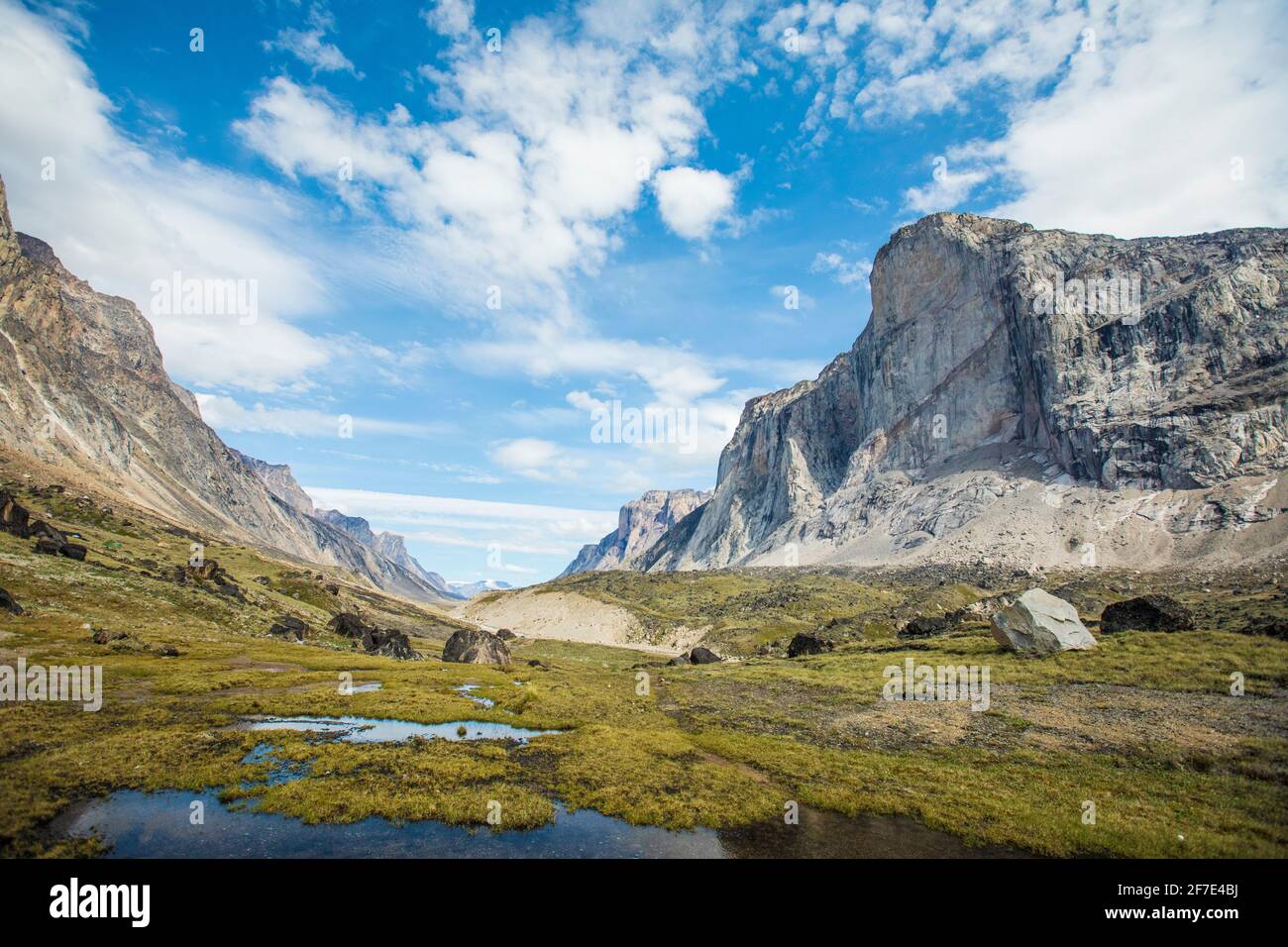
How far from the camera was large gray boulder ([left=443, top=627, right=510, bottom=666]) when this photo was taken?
76.2 meters

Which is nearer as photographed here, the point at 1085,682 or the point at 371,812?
the point at 371,812

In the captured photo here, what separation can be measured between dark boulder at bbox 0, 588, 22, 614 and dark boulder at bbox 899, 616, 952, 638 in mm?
94874

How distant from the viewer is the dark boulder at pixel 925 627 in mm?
73625

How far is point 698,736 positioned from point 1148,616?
154 feet

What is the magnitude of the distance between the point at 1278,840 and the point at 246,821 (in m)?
32.1

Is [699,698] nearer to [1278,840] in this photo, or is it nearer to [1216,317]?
[1278,840]

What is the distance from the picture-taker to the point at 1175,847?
17.3m

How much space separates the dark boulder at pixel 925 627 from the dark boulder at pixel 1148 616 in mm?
19257

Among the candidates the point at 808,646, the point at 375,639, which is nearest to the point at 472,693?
the point at 375,639

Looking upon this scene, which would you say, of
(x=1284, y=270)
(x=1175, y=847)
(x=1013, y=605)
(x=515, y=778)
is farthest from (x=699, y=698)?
(x=1284, y=270)

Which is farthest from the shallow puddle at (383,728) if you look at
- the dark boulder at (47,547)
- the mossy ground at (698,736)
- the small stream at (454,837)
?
the dark boulder at (47,547)

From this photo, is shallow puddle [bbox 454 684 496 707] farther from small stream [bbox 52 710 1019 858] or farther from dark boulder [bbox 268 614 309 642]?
dark boulder [bbox 268 614 309 642]
